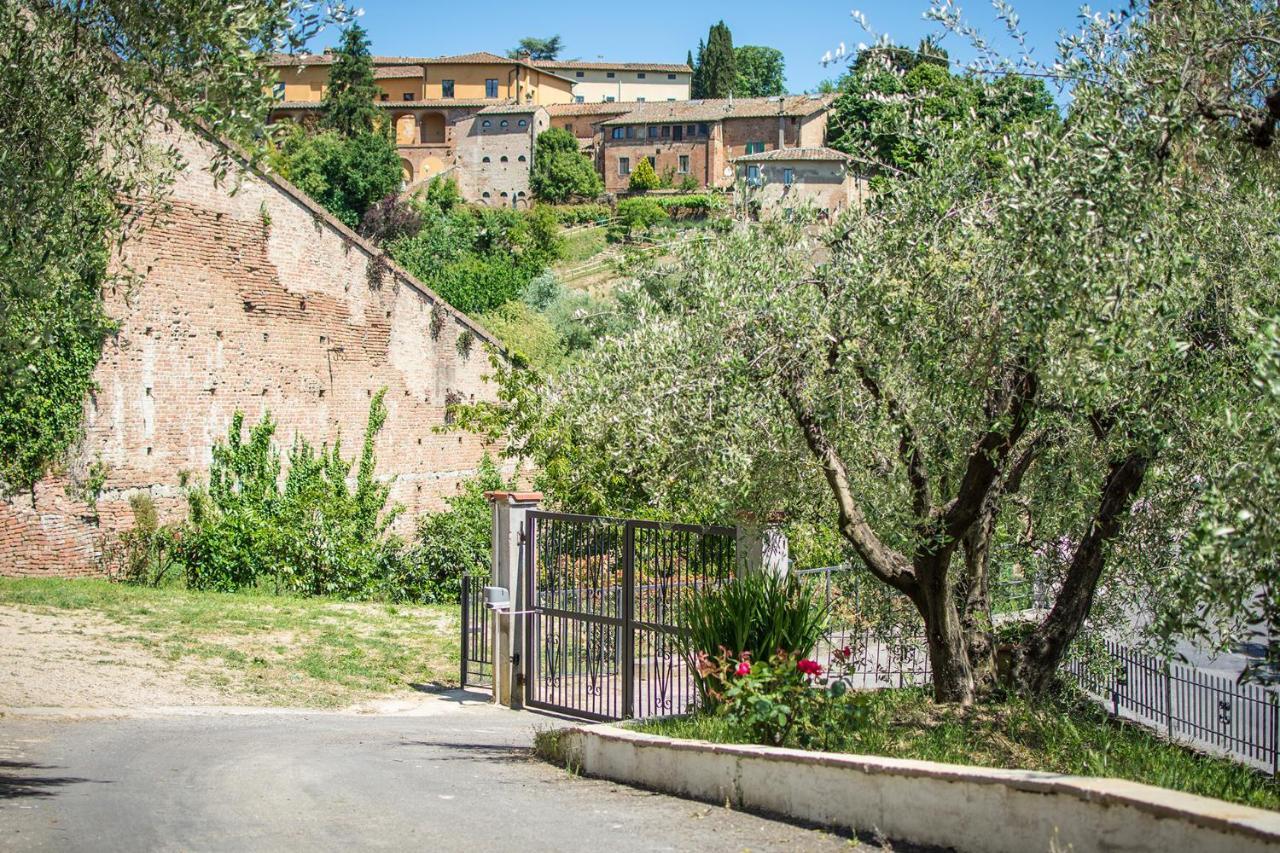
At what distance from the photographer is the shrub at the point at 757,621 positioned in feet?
28.2

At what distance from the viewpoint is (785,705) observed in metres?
7.48

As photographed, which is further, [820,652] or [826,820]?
[820,652]

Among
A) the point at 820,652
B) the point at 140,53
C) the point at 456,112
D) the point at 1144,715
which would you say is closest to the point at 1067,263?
the point at 140,53

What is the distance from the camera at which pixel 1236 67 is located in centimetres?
707

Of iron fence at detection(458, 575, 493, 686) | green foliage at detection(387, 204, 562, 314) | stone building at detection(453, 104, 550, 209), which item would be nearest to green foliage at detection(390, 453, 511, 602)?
iron fence at detection(458, 575, 493, 686)

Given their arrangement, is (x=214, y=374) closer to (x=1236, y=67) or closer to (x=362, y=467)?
(x=362, y=467)

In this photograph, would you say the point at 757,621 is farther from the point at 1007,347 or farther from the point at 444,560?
the point at 444,560

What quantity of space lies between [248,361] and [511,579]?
13.0 meters

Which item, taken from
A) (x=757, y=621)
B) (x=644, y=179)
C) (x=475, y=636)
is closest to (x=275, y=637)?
(x=475, y=636)

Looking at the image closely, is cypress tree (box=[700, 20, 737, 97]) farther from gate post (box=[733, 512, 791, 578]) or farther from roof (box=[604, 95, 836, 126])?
gate post (box=[733, 512, 791, 578])

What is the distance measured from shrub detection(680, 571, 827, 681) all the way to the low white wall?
1.04 m

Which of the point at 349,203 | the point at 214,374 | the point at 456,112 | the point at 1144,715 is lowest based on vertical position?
the point at 1144,715

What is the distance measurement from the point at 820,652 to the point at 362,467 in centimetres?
1499

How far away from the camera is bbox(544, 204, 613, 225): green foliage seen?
261 ft
